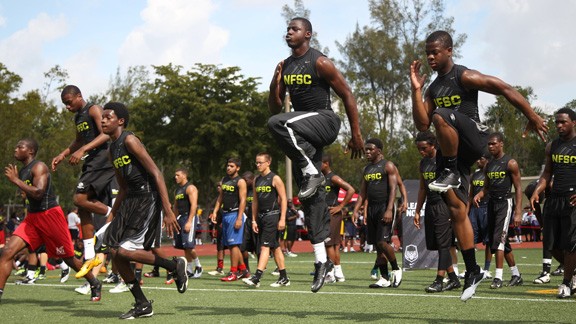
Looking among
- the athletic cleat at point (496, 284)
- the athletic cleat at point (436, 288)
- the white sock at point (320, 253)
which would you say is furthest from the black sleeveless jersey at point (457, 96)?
the athletic cleat at point (496, 284)

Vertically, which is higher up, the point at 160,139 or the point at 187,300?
the point at 160,139

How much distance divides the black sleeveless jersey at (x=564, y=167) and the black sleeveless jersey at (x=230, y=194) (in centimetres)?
714

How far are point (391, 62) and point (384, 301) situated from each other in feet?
164

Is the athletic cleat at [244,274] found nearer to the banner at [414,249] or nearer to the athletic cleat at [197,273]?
the athletic cleat at [197,273]

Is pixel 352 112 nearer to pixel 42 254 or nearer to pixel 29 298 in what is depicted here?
pixel 29 298

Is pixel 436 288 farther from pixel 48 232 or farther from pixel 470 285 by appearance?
pixel 48 232

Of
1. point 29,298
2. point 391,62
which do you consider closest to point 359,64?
point 391,62

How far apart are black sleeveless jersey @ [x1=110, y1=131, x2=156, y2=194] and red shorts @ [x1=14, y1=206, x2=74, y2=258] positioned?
2.53 meters

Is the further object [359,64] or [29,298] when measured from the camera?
[359,64]

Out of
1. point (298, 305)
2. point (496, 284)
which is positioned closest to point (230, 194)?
point (496, 284)

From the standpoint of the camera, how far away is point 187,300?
34.8ft

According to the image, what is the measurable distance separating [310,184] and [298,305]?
6.94 feet

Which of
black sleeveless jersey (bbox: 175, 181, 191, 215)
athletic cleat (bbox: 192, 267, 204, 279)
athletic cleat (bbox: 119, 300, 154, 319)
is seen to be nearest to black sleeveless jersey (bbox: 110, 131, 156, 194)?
athletic cleat (bbox: 119, 300, 154, 319)

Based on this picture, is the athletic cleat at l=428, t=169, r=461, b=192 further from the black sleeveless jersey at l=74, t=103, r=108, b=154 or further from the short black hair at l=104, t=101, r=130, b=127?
the black sleeveless jersey at l=74, t=103, r=108, b=154
